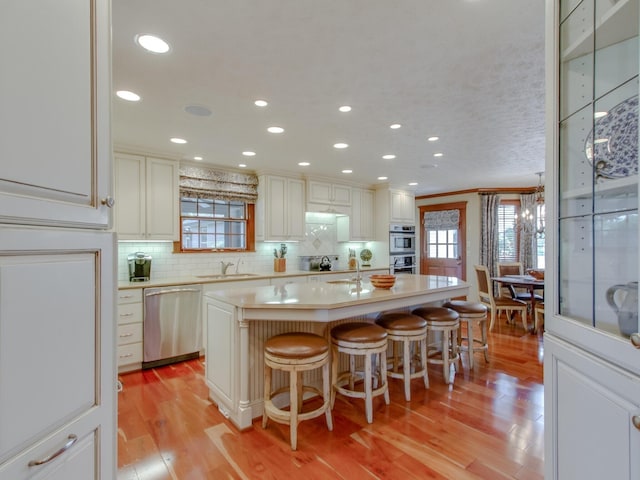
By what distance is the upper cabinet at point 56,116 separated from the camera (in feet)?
2.09

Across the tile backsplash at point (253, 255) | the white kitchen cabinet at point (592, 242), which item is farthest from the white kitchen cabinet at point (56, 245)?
the tile backsplash at point (253, 255)

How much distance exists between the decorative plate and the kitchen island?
1.57m

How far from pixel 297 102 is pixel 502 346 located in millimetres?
3817

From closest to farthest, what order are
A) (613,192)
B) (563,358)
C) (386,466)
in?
1. (613,192)
2. (563,358)
3. (386,466)

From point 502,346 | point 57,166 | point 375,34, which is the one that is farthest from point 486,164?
point 57,166

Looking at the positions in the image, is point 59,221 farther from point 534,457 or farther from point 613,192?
point 534,457

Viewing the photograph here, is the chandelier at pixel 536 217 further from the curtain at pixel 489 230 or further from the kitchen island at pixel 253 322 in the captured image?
the kitchen island at pixel 253 322

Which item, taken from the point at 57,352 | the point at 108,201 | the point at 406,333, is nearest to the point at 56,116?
the point at 108,201

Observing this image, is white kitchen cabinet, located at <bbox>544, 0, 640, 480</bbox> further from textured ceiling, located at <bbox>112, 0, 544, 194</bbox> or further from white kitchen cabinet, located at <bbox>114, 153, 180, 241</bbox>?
white kitchen cabinet, located at <bbox>114, 153, 180, 241</bbox>

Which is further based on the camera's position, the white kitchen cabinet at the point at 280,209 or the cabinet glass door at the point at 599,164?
the white kitchen cabinet at the point at 280,209

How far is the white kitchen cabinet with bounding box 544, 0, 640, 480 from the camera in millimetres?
902

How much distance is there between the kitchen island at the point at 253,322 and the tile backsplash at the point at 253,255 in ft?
6.01

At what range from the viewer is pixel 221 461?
195cm

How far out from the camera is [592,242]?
1.09 meters
